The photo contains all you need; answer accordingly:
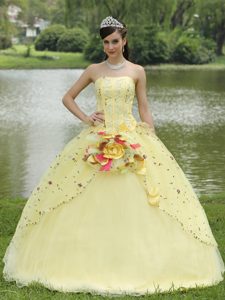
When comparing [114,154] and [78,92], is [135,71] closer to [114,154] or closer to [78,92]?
[78,92]

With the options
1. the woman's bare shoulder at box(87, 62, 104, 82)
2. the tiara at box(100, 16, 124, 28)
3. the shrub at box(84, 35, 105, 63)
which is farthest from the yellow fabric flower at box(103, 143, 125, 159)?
the shrub at box(84, 35, 105, 63)

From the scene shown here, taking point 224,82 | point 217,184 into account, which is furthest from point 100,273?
point 224,82

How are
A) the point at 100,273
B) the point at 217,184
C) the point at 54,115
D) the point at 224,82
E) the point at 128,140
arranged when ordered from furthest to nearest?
1. the point at 224,82
2. the point at 54,115
3. the point at 217,184
4. the point at 128,140
5. the point at 100,273

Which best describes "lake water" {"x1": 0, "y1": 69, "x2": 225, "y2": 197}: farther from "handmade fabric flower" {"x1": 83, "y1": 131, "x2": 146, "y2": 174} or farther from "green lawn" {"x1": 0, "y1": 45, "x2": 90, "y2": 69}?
"green lawn" {"x1": 0, "y1": 45, "x2": 90, "y2": 69}

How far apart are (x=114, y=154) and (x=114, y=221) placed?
44 centimetres

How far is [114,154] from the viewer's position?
430 cm

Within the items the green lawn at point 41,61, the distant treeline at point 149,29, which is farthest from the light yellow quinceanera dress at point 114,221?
the green lawn at point 41,61

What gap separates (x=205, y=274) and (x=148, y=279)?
1.33ft

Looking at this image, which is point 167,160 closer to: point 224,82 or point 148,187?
point 148,187

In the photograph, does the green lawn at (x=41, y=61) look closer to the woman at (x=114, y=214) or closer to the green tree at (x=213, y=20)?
the green tree at (x=213, y=20)

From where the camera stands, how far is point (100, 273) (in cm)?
407

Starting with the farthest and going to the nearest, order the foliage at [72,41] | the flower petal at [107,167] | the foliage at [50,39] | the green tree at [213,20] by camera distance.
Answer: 1. the foliage at [50,39]
2. the foliage at [72,41]
3. the green tree at [213,20]
4. the flower petal at [107,167]

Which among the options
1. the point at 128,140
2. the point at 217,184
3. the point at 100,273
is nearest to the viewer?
the point at 100,273

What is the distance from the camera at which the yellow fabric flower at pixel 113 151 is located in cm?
430
